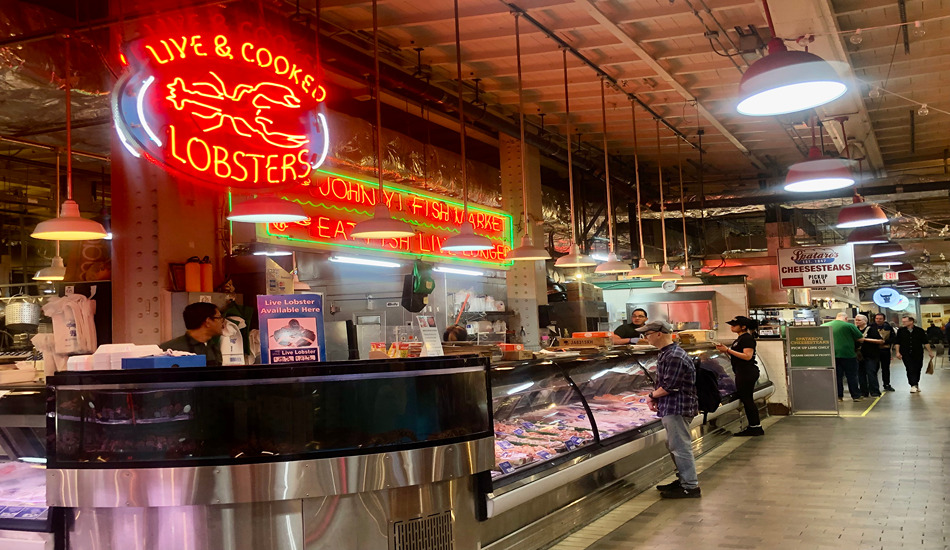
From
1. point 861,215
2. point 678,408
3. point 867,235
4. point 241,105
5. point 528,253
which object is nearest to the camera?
point 241,105

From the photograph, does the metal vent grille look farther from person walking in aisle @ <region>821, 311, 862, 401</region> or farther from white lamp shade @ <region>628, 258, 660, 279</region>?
person walking in aisle @ <region>821, 311, 862, 401</region>

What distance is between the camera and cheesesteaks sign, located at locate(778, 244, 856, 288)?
1525cm

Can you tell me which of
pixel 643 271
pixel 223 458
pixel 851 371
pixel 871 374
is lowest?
pixel 871 374

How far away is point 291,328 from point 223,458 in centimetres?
85

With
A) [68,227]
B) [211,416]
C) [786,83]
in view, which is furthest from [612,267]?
[211,416]

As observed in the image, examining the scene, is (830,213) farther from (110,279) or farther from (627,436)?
(110,279)

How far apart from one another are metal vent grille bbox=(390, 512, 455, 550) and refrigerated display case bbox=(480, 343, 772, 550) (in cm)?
32

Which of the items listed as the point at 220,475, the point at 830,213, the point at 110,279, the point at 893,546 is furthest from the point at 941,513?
the point at 830,213

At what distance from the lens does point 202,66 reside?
6.08 meters

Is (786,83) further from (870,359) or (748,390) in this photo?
(870,359)

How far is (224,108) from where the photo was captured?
6148 millimetres

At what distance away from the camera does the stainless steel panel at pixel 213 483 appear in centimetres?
364

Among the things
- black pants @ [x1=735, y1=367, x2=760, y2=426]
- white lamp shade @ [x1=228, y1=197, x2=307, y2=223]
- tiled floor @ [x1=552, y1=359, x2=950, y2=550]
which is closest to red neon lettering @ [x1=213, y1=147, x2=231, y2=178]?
white lamp shade @ [x1=228, y1=197, x2=307, y2=223]

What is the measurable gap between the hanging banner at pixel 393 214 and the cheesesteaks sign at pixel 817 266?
6.53 meters
